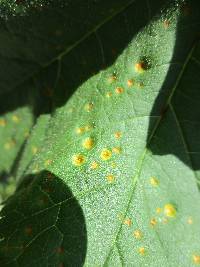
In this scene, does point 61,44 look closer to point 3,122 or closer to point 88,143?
point 88,143

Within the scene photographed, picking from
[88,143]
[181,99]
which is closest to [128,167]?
[88,143]

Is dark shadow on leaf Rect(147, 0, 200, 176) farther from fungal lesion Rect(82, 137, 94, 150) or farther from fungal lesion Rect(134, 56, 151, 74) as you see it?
fungal lesion Rect(82, 137, 94, 150)

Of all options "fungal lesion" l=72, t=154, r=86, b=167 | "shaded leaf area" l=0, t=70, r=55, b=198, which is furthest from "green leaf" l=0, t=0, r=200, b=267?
"shaded leaf area" l=0, t=70, r=55, b=198

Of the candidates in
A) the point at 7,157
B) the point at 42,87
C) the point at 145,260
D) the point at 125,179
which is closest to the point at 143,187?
the point at 125,179

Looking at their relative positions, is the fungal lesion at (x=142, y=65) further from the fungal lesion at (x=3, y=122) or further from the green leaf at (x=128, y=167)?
the fungal lesion at (x=3, y=122)

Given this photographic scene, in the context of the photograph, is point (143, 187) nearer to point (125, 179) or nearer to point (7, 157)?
point (125, 179)

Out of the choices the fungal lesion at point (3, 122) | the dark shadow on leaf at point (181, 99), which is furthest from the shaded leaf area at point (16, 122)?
the dark shadow on leaf at point (181, 99)

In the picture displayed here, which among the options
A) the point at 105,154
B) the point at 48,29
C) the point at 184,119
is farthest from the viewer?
the point at 48,29
